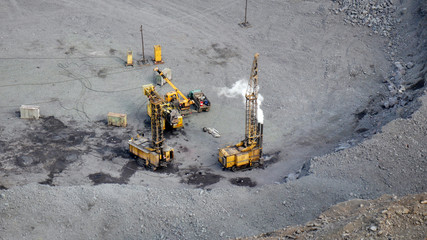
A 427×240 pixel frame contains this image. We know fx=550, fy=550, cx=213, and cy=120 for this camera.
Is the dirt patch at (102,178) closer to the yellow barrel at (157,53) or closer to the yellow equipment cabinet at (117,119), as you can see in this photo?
the yellow equipment cabinet at (117,119)

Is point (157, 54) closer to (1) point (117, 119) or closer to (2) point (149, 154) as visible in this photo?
(1) point (117, 119)

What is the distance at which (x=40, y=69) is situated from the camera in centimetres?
5331

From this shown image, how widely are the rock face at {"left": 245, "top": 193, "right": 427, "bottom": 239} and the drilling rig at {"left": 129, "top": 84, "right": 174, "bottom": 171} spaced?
1300 cm

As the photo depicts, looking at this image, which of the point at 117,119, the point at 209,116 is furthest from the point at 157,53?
the point at 117,119

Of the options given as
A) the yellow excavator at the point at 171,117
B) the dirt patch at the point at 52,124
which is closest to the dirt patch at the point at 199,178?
the yellow excavator at the point at 171,117

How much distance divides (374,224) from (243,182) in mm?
14244

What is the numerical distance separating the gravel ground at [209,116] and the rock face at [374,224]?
345 centimetres

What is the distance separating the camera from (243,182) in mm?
40031

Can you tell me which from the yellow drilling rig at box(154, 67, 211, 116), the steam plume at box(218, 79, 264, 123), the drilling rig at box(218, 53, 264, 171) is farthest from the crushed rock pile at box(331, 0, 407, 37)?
the drilling rig at box(218, 53, 264, 171)

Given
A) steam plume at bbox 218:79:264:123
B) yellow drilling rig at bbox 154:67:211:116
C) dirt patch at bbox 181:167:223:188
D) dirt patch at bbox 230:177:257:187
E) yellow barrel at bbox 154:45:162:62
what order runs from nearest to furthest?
1. dirt patch at bbox 230:177:257:187
2. dirt patch at bbox 181:167:223:188
3. yellow drilling rig at bbox 154:67:211:116
4. steam plume at bbox 218:79:264:123
5. yellow barrel at bbox 154:45:162:62

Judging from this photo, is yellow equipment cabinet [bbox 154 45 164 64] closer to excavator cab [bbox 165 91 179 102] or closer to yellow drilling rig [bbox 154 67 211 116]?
yellow drilling rig [bbox 154 67 211 116]

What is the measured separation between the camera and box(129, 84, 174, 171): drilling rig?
1580 inches

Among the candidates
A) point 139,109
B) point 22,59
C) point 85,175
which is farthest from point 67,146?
point 22,59

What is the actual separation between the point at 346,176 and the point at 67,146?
2142cm
